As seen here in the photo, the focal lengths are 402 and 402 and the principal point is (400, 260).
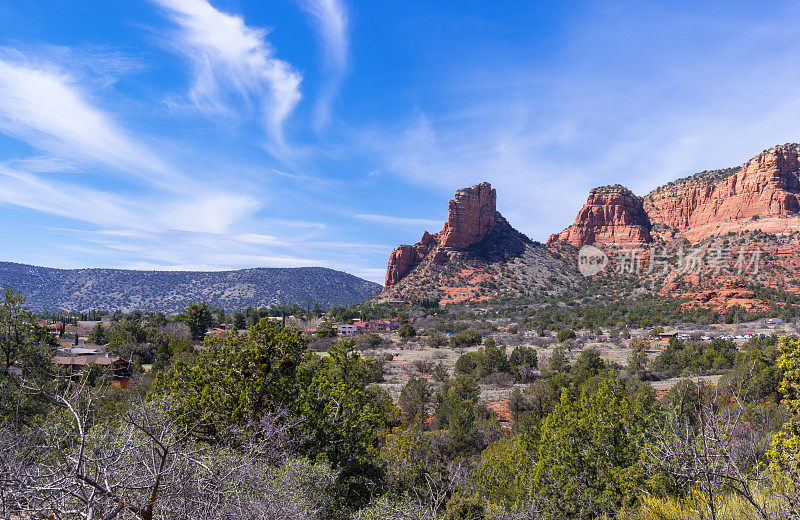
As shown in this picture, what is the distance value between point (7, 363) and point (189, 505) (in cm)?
1179

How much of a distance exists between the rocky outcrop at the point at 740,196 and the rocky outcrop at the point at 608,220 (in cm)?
859

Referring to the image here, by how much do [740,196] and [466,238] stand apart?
64.7m

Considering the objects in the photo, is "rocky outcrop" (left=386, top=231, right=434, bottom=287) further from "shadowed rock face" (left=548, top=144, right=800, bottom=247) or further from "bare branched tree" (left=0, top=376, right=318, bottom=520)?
"bare branched tree" (left=0, top=376, right=318, bottom=520)

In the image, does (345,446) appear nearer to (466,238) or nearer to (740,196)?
(466,238)

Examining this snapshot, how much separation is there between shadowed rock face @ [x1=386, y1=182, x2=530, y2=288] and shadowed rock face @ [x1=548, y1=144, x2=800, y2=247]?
733 inches

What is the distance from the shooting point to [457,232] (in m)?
111

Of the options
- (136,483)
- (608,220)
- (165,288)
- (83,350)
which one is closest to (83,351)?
(83,350)

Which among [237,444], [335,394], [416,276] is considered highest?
[416,276]

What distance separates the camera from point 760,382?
19641 millimetres

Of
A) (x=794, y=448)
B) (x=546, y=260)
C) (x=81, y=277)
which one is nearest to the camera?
(x=794, y=448)

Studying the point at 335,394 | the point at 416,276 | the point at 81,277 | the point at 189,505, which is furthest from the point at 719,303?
the point at 81,277

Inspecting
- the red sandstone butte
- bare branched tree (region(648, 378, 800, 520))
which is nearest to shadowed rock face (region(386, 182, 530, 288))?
the red sandstone butte

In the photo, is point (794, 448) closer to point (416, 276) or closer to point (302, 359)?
point (302, 359)

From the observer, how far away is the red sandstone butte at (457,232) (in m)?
110
